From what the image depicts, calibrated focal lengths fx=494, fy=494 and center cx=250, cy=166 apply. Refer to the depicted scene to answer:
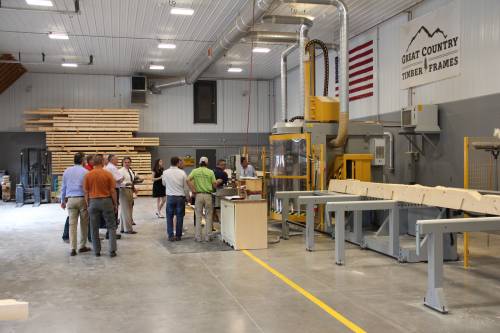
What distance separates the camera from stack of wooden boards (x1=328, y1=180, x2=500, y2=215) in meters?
6.01

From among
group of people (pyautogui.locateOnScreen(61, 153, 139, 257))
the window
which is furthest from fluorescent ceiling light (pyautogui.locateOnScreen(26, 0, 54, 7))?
the window

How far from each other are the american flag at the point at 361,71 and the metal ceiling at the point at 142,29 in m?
0.59

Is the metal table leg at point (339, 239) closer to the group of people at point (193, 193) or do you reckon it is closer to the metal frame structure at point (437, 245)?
the metal frame structure at point (437, 245)

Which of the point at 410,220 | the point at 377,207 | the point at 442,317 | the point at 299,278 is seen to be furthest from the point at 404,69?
the point at 442,317

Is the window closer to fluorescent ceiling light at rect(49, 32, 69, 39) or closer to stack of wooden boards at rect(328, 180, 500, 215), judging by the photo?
fluorescent ceiling light at rect(49, 32, 69, 39)

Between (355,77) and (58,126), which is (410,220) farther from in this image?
(58,126)

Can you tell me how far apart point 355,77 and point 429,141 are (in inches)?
162

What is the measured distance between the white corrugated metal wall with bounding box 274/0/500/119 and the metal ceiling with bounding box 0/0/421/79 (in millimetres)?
663

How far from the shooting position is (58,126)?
20.1m

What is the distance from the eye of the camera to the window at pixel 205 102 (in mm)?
22906

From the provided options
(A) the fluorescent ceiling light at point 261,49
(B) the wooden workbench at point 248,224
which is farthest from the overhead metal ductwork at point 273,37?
(B) the wooden workbench at point 248,224

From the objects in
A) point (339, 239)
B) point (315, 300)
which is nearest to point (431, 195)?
point (339, 239)

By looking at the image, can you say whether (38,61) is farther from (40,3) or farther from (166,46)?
(40,3)

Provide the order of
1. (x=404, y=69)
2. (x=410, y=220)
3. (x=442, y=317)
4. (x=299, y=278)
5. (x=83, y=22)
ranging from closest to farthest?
(x=442, y=317), (x=299, y=278), (x=410, y=220), (x=404, y=69), (x=83, y=22)
